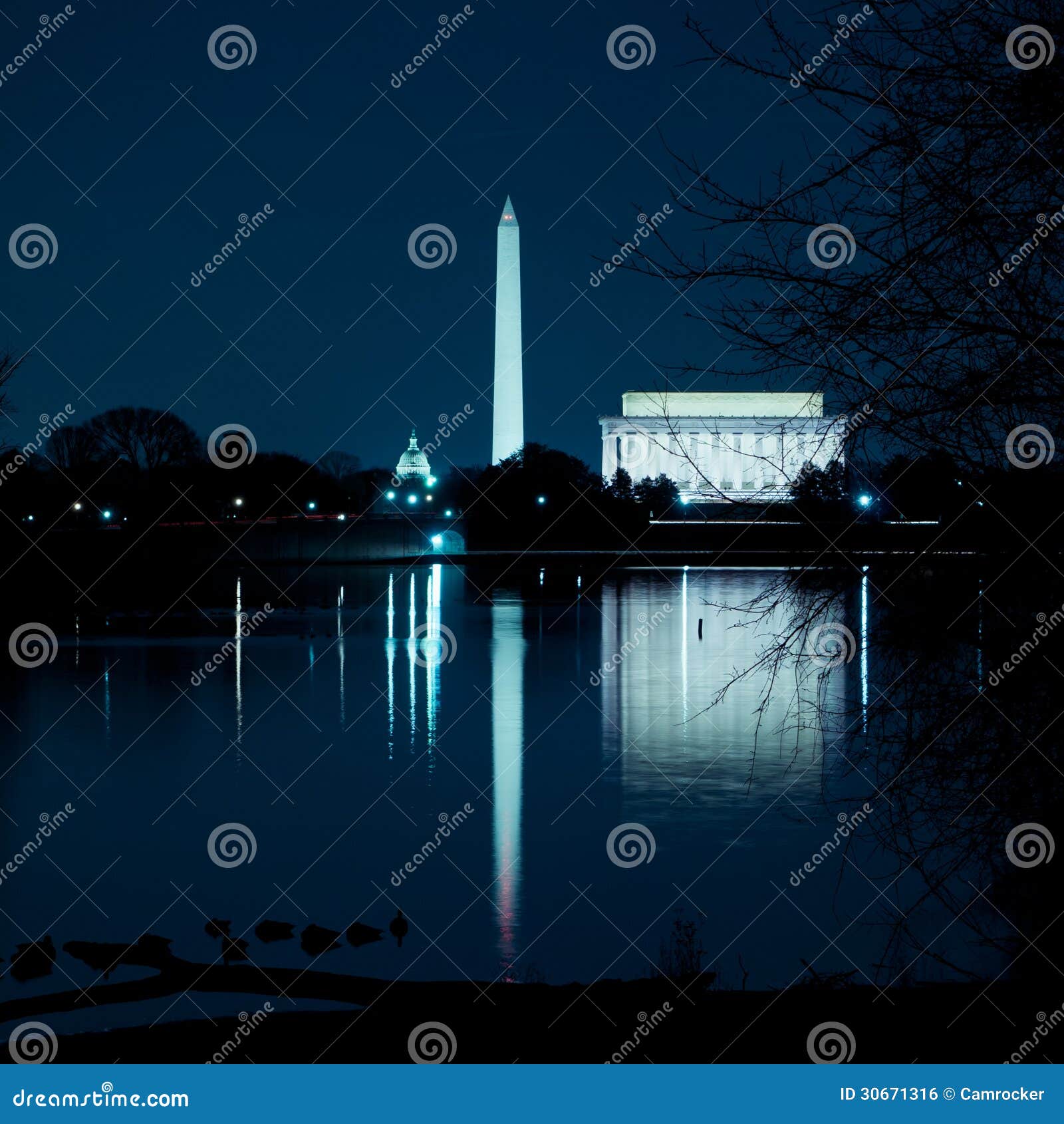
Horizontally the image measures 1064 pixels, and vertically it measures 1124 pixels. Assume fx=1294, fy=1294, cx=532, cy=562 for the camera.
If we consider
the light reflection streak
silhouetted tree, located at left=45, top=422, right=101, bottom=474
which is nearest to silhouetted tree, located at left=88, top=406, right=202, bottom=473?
silhouetted tree, located at left=45, top=422, right=101, bottom=474

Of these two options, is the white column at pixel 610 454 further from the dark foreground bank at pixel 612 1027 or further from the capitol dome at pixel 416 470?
the dark foreground bank at pixel 612 1027

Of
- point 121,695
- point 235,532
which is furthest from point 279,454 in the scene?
point 121,695

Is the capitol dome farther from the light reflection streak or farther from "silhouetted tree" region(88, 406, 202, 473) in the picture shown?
the light reflection streak

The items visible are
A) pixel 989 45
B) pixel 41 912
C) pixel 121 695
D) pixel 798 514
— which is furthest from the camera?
pixel 121 695

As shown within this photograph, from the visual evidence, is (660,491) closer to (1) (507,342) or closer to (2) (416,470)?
(1) (507,342)

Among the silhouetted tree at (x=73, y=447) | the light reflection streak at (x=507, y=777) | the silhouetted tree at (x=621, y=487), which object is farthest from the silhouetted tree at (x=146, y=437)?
the light reflection streak at (x=507, y=777)

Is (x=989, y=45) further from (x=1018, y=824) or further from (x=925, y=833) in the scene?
(x=925, y=833)

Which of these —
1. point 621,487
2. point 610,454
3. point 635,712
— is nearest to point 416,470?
point 610,454
